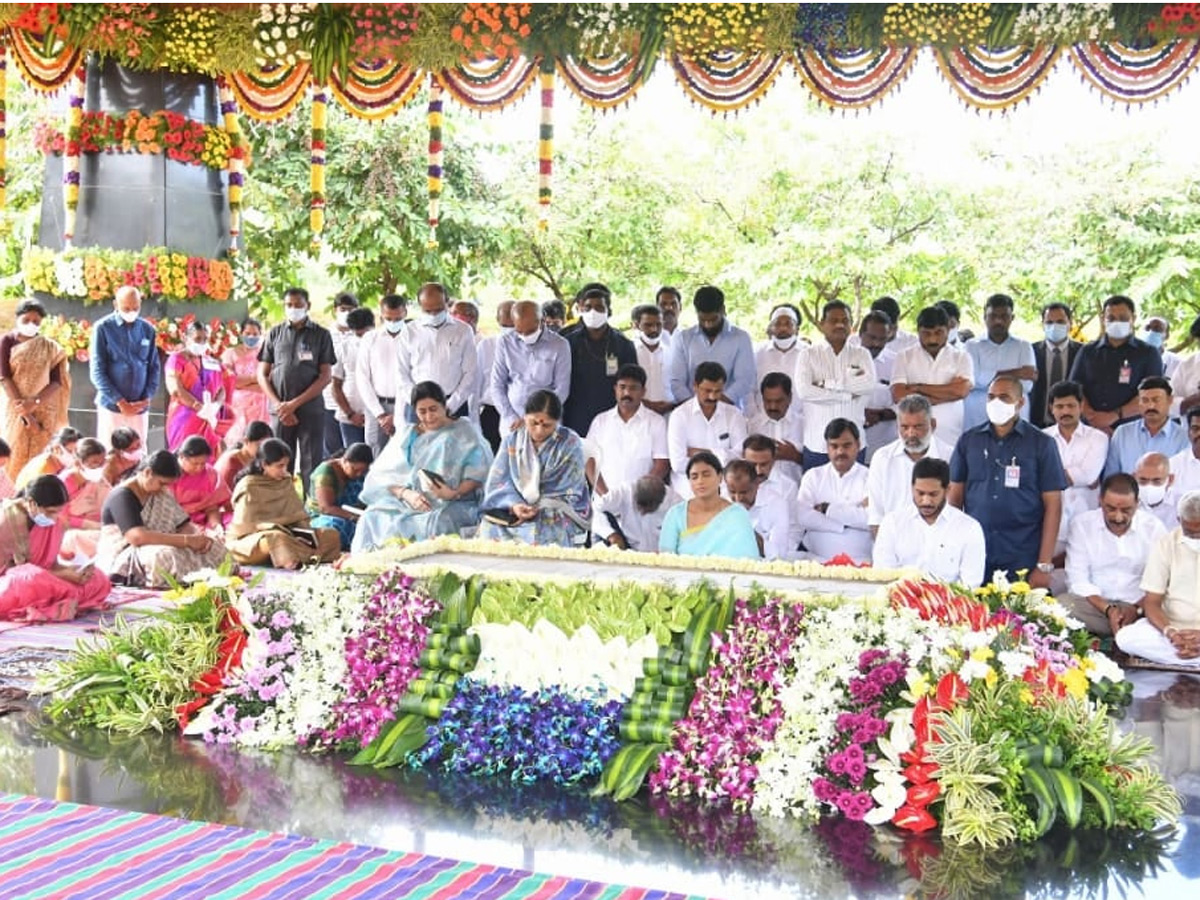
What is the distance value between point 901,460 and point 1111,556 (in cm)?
109

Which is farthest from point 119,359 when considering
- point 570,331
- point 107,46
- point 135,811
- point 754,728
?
point 754,728

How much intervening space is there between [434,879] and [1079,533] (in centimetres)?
403

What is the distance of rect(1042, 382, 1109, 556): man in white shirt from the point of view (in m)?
7.48

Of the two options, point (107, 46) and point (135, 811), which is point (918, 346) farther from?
point (107, 46)

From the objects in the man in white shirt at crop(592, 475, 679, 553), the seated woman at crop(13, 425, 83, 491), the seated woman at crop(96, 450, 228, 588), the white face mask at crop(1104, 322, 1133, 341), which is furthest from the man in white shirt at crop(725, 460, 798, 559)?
the seated woman at crop(13, 425, 83, 491)

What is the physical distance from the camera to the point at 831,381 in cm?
815

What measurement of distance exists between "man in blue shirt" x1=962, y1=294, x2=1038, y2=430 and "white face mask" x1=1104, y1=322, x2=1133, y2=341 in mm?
453

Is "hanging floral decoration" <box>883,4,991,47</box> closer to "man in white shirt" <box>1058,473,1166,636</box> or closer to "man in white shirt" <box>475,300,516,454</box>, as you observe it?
"man in white shirt" <box>475,300,516,454</box>

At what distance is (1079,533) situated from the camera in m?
6.63

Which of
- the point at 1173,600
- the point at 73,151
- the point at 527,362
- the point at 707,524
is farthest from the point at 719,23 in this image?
the point at 73,151

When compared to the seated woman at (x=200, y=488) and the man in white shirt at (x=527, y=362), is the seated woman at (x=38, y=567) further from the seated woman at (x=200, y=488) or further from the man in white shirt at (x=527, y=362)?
the man in white shirt at (x=527, y=362)

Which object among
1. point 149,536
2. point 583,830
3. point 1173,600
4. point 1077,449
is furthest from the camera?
point 149,536

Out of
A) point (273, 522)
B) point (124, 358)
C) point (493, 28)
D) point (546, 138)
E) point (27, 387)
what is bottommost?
point (273, 522)

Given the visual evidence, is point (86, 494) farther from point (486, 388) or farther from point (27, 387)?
point (486, 388)
